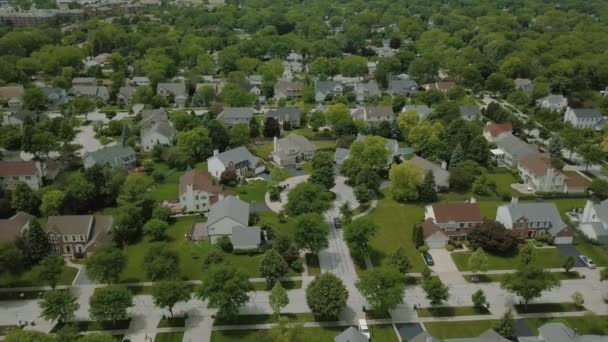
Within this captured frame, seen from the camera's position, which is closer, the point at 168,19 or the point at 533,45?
the point at 533,45

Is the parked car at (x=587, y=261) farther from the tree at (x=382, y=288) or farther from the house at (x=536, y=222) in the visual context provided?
the tree at (x=382, y=288)

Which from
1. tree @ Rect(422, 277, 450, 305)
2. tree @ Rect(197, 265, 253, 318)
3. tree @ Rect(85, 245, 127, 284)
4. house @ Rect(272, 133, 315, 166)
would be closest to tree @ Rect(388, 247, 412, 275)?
tree @ Rect(422, 277, 450, 305)

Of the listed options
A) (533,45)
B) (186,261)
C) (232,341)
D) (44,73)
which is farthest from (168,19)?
(232,341)

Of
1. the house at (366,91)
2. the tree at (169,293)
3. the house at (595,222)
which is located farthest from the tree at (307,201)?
the house at (366,91)

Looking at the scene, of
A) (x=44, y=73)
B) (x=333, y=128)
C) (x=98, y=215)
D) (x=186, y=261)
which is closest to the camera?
(x=186, y=261)

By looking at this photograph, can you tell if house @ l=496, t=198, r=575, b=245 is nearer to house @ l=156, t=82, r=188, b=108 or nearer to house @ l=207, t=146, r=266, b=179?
house @ l=207, t=146, r=266, b=179

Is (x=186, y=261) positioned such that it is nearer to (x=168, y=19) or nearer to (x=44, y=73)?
(x=44, y=73)
